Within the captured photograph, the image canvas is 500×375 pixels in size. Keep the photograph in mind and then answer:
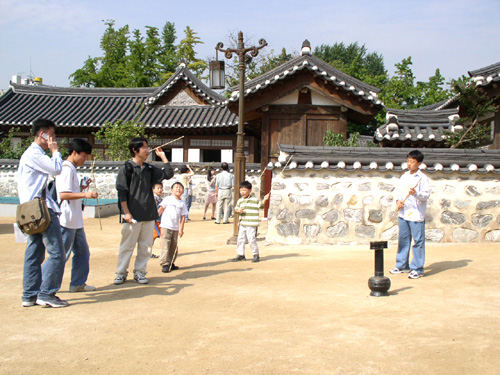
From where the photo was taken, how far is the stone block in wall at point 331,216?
9398 millimetres

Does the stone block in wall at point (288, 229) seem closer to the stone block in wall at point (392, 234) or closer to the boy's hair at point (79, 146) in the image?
the stone block in wall at point (392, 234)

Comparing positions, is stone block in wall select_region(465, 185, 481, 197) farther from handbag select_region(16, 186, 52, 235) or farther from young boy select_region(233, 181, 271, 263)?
handbag select_region(16, 186, 52, 235)

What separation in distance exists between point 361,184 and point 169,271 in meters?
4.13

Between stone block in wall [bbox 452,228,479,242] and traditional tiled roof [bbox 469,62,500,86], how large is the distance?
3.05m

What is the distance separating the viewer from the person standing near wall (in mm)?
14195

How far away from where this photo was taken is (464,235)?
30.2 ft

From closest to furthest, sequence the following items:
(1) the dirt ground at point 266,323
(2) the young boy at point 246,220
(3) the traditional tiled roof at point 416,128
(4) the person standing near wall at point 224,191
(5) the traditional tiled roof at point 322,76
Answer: (1) the dirt ground at point 266,323 → (2) the young boy at point 246,220 → (3) the traditional tiled roof at point 416,128 → (4) the person standing near wall at point 224,191 → (5) the traditional tiled roof at point 322,76

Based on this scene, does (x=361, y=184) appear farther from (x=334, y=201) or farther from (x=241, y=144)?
(x=241, y=144)

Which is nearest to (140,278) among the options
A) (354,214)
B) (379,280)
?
(379,280)

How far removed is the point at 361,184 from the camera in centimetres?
940

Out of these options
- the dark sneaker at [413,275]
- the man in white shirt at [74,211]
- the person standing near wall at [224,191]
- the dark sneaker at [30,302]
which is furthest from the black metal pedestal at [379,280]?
the person standing near wall at [224,191]

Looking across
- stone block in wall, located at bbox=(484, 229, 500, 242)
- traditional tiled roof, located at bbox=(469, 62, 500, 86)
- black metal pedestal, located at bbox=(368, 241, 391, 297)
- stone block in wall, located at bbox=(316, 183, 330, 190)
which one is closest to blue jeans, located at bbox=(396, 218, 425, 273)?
black metal pedestal, located at bbox=(368, 241, 391, 297)

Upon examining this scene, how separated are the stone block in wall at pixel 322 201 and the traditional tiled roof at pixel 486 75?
3994 millimetres

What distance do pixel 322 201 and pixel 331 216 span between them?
335mm
